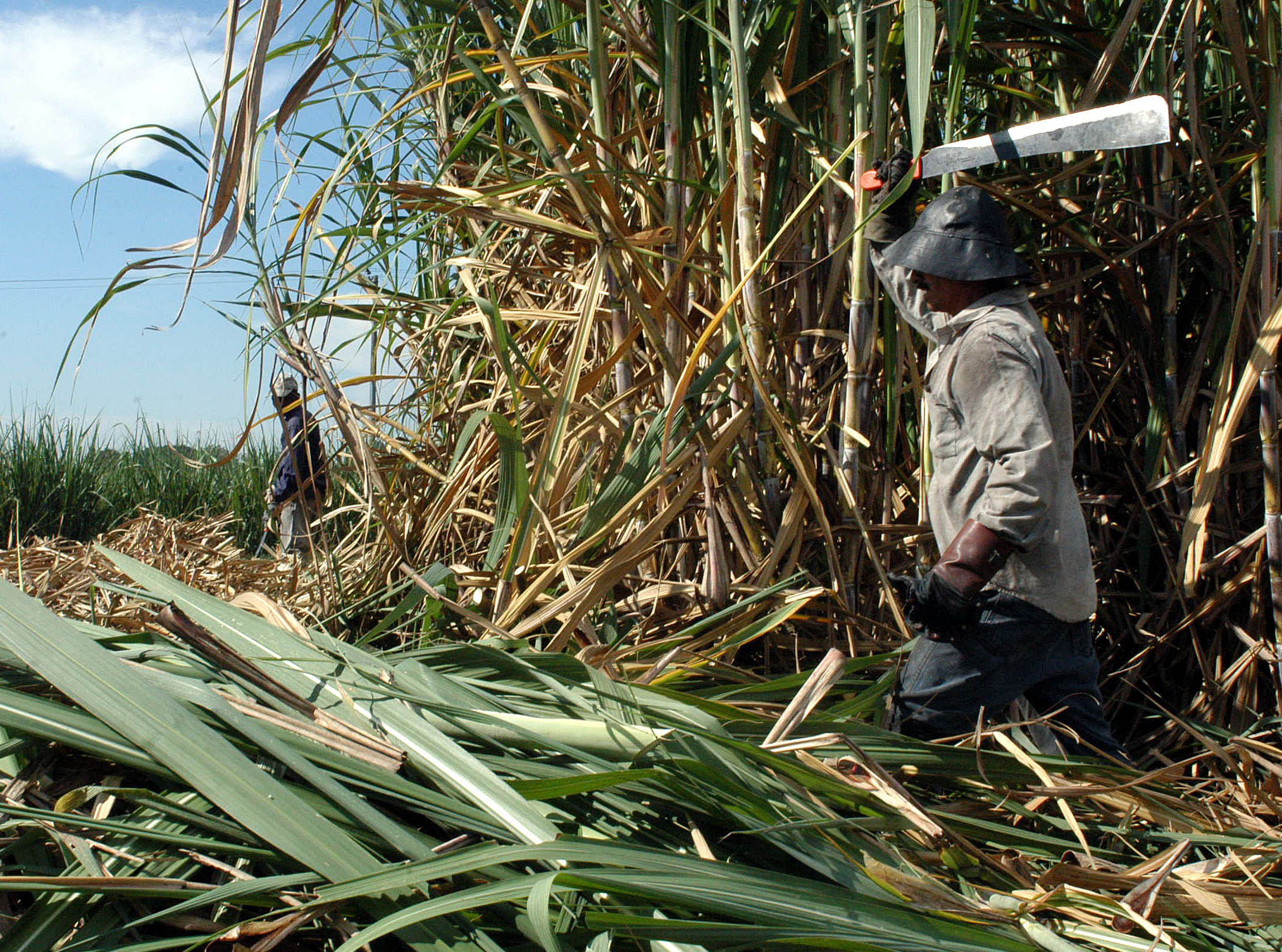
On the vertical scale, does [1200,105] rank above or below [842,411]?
above

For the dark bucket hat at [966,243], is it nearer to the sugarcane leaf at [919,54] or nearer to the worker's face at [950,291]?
the worker's face at [950,291]

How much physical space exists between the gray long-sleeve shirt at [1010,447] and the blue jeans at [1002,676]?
0.06m

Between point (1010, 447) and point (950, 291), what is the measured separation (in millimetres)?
376

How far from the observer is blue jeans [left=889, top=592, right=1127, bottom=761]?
1.84m

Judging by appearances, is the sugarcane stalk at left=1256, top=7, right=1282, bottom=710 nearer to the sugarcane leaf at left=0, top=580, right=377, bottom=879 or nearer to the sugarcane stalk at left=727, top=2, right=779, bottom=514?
the sugarcane stalk at left=727, top=2, right=779, bottom=514

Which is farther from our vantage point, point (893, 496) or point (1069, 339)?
point (1069, 339)

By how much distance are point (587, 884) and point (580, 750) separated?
13.2 inches

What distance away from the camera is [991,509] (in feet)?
5.74

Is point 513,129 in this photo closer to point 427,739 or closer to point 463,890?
point 427,739

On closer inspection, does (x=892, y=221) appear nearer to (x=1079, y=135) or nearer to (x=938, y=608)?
(x=1079, y=135)

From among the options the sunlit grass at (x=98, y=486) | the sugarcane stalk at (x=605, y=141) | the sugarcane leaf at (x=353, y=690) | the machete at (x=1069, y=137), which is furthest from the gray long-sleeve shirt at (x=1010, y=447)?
the sunlit grass at (x=98, y=486)

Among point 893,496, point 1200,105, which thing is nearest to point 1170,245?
point 1200,105

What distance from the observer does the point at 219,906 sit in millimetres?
958

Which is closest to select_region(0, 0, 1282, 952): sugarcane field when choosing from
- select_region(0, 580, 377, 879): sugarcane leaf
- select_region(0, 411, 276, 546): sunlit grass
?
select_region(0, 580, 377, 879): sugarcane leaf
